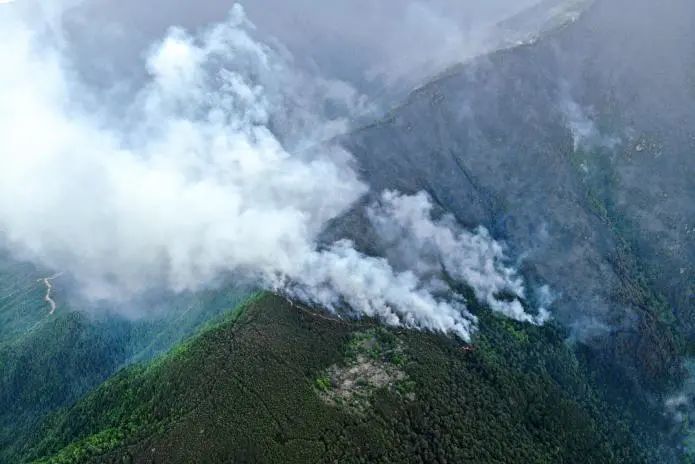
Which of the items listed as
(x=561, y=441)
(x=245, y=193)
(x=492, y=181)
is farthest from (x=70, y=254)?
(x=561, y=441)

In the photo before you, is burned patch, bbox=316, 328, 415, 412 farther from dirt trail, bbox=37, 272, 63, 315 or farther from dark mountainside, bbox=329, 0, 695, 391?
dirt trail, bbox=37, 272, 63, 315

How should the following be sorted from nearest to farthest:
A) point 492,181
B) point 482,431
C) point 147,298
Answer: point 482,431 → point 147,298 → point 492,181

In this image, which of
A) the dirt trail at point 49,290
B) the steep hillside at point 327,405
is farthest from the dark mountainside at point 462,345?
the dirt trail at point 49,290

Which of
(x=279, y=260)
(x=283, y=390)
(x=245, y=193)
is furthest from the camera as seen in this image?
(x=245, y=193)

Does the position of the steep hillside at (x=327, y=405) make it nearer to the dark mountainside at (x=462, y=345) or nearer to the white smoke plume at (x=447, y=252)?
the dark mountainside at (x=462, y=345)

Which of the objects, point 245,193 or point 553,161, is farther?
point 553,161

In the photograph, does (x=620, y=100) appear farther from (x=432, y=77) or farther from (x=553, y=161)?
(x=432, y=77)
